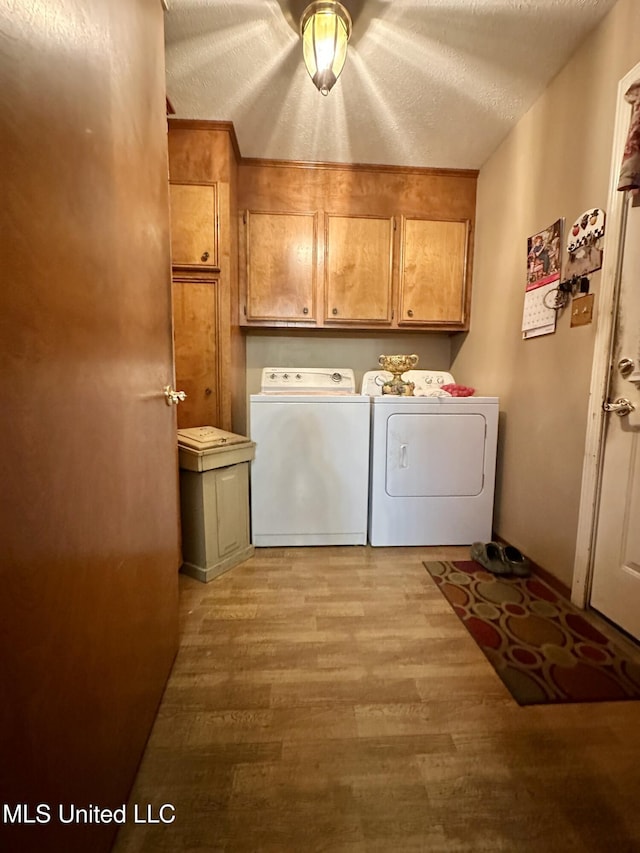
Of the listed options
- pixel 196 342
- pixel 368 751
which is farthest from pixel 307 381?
pixel 368 751

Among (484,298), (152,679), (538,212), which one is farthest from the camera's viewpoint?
(484,298)

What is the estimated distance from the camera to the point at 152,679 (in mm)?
971

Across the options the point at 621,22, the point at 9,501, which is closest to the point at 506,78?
the point at 621,22

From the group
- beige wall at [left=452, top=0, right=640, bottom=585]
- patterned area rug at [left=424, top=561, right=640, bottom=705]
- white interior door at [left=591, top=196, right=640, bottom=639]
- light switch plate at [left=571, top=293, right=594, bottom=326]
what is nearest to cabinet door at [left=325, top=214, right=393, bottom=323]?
beige wall at [left=452, top=0, right=640, bottom=585]

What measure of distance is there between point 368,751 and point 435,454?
1.43 meters

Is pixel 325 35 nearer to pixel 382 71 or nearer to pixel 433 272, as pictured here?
pixel 382 71

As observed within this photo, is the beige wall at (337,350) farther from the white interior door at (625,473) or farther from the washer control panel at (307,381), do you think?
the white interior door at (625,473)

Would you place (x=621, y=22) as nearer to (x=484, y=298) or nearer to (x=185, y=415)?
(x=484, y=298)

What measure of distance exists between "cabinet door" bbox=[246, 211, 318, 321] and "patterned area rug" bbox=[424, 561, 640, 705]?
193cm

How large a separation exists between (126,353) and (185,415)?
145 cm

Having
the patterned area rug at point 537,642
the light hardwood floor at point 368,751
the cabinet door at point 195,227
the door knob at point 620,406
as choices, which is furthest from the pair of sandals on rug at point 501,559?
the cabinet door at point 195,227

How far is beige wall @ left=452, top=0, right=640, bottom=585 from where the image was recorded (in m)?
1.43

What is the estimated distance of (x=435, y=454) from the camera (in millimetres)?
2045

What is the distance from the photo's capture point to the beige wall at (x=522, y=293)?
4.70 ft
